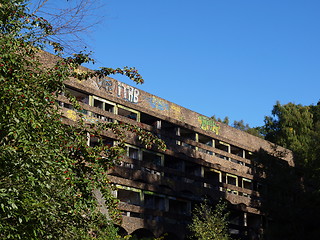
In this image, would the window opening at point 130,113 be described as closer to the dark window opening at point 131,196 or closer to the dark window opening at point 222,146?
the dark window opening at point 131,196

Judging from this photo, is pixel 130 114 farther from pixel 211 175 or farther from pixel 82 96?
pixel 211 175

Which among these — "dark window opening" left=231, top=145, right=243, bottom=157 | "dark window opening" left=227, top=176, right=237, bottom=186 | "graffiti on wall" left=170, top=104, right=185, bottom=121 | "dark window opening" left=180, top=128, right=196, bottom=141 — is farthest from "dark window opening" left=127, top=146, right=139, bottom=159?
"dark window opening" left=231, top=145, right=243, bottom=157

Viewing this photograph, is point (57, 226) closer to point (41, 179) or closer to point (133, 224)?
point (41, 179)

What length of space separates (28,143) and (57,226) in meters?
2.18

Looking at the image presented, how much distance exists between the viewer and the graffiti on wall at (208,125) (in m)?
54.4

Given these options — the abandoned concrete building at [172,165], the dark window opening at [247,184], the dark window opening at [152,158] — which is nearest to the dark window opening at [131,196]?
the abandoned concrete building at [172,165]

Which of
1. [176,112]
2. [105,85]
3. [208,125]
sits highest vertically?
[105,85]

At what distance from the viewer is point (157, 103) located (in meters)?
49.5

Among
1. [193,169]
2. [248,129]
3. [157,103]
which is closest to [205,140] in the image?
[193,169]

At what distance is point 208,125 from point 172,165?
683cm

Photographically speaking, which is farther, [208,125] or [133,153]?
[208,125]

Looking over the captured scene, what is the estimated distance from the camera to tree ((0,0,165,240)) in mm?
9719

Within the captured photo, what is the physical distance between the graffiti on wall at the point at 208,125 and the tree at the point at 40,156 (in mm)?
40642

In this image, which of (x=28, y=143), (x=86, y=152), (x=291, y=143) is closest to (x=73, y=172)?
(x=86, y=152)
